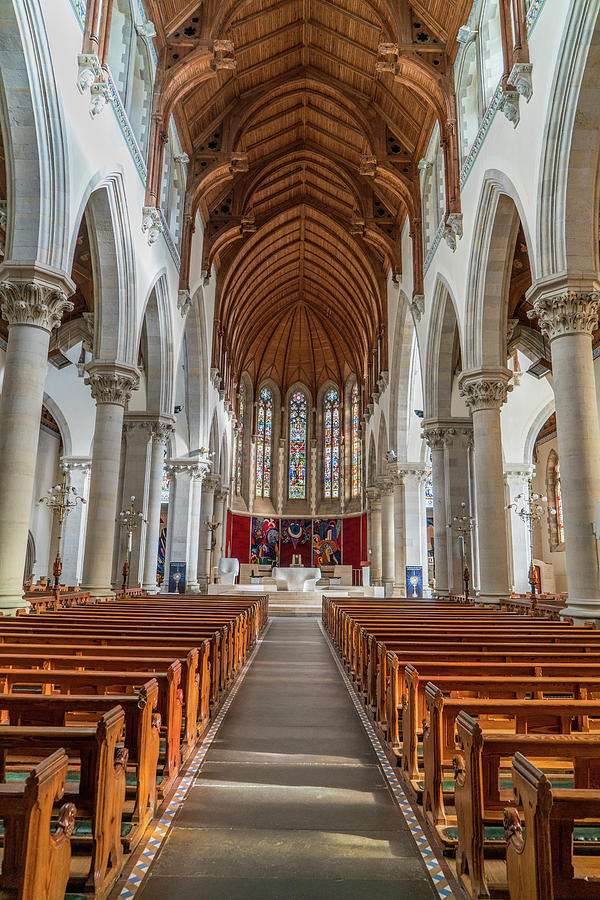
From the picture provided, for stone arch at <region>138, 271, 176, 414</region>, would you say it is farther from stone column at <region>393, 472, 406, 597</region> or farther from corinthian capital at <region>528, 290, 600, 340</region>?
corinthian capital at <region>528, 290, 600, 340</region>

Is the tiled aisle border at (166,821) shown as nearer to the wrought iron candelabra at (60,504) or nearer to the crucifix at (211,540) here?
the wrought iron candelabra at (60,504)

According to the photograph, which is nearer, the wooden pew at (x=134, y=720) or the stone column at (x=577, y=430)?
the wooden pew at (x=134, y=720)

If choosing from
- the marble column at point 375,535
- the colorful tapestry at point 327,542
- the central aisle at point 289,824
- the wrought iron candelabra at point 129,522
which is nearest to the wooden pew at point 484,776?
the central aisle at point 289,824

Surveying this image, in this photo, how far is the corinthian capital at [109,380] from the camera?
12438mm

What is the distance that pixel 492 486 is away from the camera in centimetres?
1212

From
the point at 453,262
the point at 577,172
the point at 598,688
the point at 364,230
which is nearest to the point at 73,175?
the point at 577,172

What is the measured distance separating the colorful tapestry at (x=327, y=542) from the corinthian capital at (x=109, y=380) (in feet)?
85.2

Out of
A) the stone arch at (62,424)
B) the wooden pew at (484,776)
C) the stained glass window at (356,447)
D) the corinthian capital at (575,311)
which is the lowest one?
the wooden pew at (484,776)

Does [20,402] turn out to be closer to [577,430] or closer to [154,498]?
[577,430]

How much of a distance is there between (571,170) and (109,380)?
8692 millimetres

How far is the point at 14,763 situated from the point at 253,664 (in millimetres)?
5442

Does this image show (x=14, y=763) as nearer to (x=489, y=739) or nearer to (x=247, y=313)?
(x=489, y=739)

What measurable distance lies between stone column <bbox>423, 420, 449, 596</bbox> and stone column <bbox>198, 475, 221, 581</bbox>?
1126cm

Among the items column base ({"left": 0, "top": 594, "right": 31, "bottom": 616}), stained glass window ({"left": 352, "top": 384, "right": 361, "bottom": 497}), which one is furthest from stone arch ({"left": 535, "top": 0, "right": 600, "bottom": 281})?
stained glass window ({"left": 352, "top": 384, "right": 361, "bottom": 497})
